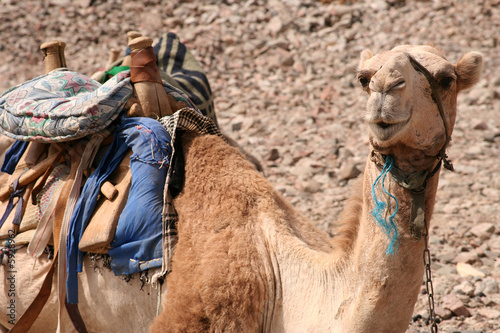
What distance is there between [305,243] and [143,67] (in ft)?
4.87

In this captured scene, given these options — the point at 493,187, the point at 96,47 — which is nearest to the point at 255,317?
the point at 493,187

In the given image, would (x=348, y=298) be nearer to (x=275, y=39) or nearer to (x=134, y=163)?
(x=134, y=163)

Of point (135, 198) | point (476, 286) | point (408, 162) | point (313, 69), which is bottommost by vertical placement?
point (476, 286)

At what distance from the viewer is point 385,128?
201 centimetres

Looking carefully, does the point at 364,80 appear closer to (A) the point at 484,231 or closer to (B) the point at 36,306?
(B) the point at 36,306

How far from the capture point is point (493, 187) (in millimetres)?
6082

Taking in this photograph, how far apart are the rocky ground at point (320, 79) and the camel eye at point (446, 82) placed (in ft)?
7.70

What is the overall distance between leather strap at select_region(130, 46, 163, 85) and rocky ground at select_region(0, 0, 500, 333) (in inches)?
77.4

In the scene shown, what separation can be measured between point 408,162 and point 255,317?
1.01 meters

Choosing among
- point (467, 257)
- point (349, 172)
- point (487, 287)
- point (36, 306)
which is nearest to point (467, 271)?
point (467, 257)

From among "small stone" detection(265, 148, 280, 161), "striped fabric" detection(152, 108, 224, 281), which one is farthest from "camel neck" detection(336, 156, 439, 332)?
"small stone" detection(265, 148, 280, 161)

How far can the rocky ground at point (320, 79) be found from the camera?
17.1 feet

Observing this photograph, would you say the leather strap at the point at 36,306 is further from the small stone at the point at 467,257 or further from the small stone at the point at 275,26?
the small stone at the point at 275,26

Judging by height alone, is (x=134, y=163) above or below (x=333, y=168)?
above
